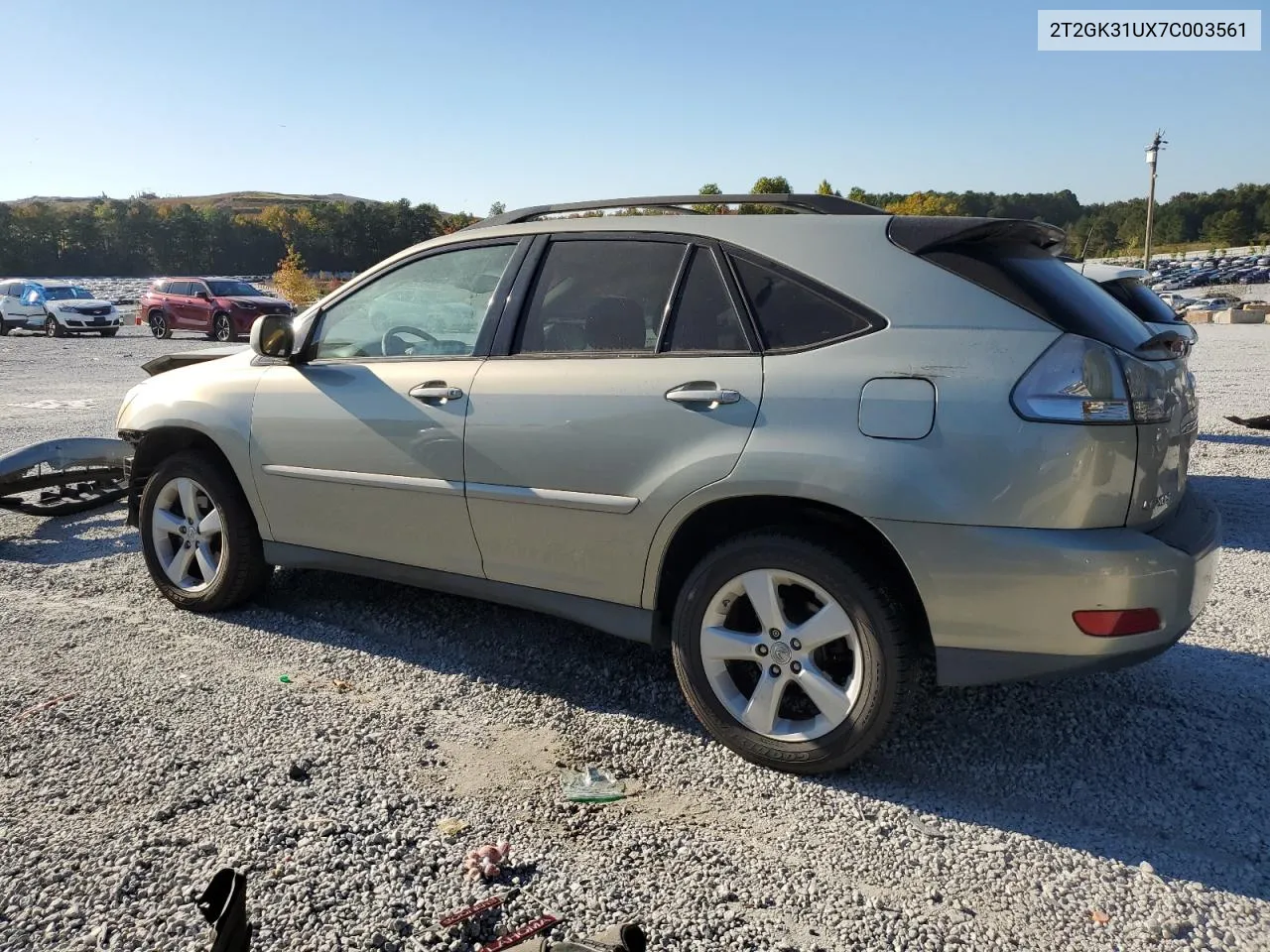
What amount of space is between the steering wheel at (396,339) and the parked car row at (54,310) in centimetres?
2915

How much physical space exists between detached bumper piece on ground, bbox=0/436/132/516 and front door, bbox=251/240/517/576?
3.06m

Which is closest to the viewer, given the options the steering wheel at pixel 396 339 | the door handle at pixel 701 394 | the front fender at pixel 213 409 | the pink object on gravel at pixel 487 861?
the pink object on gravel at pixel 487 861

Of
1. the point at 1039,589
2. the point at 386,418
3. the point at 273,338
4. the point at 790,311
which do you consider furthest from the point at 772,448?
the point at 273,338

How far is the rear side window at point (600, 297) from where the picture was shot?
11.0 feet

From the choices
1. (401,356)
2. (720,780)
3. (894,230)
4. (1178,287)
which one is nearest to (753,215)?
(894,230)

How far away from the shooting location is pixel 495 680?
3.82 meters

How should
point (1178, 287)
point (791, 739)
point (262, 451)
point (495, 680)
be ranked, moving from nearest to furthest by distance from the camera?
point (791, 739)
point (495, 680)
point (262, 451)
point (1178, 287)

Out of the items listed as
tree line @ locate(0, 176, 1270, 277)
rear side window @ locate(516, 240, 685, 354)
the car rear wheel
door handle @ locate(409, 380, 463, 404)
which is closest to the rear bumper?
rear side window @ locate(516, 240, 685, 354)

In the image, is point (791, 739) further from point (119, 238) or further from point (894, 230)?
point (119, 238)

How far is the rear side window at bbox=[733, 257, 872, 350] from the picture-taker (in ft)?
9.73

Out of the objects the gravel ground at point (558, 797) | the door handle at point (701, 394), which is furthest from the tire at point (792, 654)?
the door handle at point (701, 394)

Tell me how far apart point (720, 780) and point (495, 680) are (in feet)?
3.74

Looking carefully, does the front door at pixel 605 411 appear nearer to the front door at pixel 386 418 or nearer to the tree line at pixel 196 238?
the front door at pixel 386 418

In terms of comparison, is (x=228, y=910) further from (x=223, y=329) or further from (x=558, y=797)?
(x=223, y=329)
